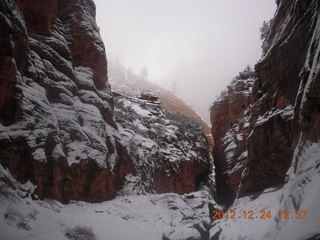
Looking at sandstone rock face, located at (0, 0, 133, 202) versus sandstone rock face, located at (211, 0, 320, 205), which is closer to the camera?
sandstone rock face, located at (211, 0, 320, 205)

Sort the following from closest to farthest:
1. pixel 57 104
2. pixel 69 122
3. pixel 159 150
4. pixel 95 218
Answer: pixel 95 218 < pixel 69 122 < pixel 57 104 < pixel 159 150

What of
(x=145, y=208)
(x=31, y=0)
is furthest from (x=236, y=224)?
(x=31, y=0)

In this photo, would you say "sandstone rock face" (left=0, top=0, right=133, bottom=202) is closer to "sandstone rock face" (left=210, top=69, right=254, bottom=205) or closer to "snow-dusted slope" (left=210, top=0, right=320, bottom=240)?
"snow-dusted slope" (left=210, top=0, right=320, bottom=240)

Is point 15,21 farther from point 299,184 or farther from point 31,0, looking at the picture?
point 299,184

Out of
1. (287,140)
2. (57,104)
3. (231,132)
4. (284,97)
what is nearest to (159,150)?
(231,132)

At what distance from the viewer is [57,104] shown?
18.4 m

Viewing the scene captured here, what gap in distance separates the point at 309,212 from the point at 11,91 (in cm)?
1349

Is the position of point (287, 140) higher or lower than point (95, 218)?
higher

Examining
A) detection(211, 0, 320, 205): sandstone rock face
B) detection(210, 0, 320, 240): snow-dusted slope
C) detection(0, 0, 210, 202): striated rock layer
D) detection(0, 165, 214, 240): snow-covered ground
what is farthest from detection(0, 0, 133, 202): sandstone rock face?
detection(211, 0, 320, 205): sandstone rock face

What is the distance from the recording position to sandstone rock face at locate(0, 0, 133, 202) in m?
13.4

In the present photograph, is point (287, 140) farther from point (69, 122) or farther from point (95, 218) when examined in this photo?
point (69, 122)

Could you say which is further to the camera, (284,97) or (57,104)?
(57,104)

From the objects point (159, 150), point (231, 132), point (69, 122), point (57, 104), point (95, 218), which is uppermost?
point (231, 132)

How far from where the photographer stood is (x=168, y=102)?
79625mm
